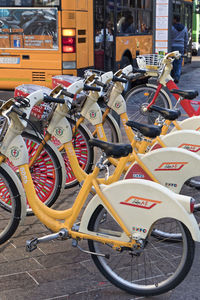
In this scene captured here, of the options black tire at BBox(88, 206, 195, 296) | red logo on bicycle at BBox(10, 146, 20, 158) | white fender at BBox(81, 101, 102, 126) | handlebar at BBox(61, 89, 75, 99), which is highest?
handlebar at BBox(61, 89, 75, 99)

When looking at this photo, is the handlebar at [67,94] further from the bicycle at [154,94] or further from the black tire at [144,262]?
the bicycle at [154,94]

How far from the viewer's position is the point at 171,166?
387cm

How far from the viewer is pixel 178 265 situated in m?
3.16

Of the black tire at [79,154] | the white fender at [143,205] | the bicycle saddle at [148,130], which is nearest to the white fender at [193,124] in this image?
the black tire at [79,154]

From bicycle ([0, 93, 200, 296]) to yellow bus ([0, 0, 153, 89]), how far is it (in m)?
6.07

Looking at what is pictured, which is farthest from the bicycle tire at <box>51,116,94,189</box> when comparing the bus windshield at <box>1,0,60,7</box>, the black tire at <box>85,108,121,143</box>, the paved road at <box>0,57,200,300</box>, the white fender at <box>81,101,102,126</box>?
the bus windshield at <box>1,0,60,7</box>

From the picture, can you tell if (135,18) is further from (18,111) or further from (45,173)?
(18,111)

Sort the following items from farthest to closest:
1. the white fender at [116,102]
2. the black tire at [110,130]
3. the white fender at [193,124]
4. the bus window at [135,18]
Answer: the bus window at [135,18]
the black tire at [110,130]
the white fender at [116,102]
the white fender at [193,124]

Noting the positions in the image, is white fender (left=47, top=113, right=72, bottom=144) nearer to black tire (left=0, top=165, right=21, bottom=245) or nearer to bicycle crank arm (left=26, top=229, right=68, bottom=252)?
black tire (left=0, top=165, right=21, bottom=245)

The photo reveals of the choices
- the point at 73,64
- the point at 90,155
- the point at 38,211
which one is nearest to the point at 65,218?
the point at 38,211

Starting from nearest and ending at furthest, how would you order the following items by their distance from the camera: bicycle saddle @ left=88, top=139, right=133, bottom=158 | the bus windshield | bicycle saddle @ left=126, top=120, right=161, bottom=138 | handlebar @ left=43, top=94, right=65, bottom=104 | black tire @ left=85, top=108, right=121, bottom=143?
bicycle saddle @ left=88, top=139, right=133, bottom=158 < bicycle saddle @ left=126, top=120, right=161, bottom=138 < handlebar @ left=43, top=94, right=65, bottom=104 < black tire @ left=85, top=108, right=121, bottom=143 < the bus windshield

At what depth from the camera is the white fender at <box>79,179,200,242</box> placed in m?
3.06

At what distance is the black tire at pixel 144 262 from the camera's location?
3.16 meters

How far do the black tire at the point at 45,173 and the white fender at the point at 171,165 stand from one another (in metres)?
0.82
